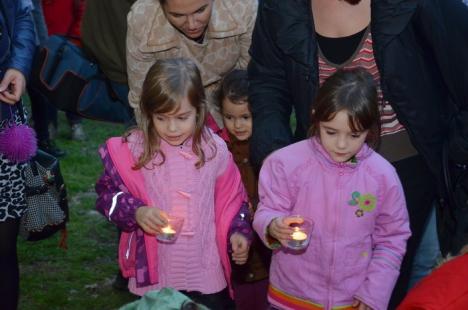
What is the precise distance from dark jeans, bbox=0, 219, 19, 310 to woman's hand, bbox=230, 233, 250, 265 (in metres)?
1.11

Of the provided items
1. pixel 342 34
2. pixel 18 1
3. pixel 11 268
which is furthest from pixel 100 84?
pixel 342 34

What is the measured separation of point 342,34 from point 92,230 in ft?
10.7

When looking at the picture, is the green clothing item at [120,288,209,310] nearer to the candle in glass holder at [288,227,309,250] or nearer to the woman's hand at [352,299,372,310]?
the candle in glass holder at [288,227,309,250]

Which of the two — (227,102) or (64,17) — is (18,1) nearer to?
(227,102)

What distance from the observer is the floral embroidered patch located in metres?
3.12

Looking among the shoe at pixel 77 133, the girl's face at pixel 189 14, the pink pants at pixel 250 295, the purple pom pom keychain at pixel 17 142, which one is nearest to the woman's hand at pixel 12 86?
the purple pom pom keychain at pixel 17 142

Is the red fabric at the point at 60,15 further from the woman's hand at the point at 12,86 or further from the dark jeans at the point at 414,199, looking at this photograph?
the dark jeans at the point at 414,199

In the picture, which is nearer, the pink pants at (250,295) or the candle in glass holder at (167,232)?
the candle in glass holder at (167,232)

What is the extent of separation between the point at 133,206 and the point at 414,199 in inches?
43.9

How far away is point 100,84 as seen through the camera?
181 inches

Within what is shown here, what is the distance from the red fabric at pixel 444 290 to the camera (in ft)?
8.48

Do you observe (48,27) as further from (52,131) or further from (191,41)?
(191,41)

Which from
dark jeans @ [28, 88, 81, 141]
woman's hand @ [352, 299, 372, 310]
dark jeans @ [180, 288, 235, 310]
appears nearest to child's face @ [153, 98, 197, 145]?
dark jeans @ [180, 288, 235, 310]

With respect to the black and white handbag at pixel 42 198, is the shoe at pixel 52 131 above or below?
below
